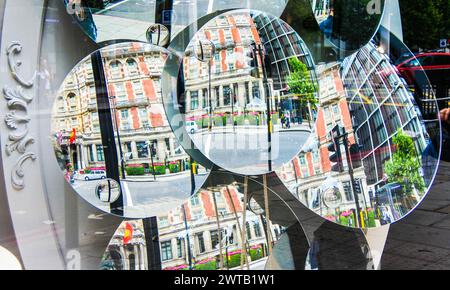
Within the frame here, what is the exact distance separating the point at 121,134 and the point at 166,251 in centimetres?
72

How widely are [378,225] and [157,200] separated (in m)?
1.27

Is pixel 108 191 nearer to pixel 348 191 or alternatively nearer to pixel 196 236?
pixel 196 236

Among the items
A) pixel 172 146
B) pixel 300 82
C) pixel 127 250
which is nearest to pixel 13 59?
pixel 172 146

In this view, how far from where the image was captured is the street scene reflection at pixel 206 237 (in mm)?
2732

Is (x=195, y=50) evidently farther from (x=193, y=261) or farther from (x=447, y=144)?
(x=447, y=144)

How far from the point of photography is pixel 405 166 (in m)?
2.66

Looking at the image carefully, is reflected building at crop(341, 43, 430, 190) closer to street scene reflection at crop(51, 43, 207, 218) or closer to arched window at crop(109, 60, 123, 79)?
street scene reflection at crop(51, 43, 207, 218)

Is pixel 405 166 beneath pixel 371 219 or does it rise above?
above

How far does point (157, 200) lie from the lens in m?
2.70

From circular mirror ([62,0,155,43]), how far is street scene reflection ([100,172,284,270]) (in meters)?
0.97

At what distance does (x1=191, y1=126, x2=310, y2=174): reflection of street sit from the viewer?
2660mm

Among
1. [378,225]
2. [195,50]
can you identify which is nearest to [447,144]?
[378,225]

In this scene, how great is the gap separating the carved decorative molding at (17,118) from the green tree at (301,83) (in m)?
1.44

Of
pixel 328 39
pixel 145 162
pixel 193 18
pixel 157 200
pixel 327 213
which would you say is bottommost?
pixel 327 213
